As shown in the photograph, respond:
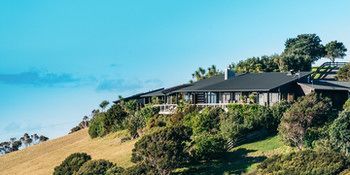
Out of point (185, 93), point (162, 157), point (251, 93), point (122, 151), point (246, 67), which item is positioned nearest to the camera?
point (162, 157)

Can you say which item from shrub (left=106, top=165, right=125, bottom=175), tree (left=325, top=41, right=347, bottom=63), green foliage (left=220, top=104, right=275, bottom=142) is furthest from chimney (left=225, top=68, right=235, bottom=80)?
tree (left=325, top=41, right=347, bottom=63)

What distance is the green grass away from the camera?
53594 mm

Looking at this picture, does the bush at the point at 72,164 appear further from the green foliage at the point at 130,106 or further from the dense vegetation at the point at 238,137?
the green foliage at the point at 130,106

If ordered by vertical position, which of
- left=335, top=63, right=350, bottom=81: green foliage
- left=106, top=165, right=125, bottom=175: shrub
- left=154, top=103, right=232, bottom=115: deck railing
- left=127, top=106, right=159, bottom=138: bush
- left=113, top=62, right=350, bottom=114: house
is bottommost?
left=106, top=165, right=125, bottom=175: shrub

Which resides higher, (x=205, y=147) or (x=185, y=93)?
(x=185, y=93)

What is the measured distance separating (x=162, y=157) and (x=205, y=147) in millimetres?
5088

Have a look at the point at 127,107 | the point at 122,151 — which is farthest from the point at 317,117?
the point at 127,107

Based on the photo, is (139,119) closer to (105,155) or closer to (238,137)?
(105,155)

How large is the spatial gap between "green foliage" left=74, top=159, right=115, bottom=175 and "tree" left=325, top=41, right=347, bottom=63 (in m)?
72.1

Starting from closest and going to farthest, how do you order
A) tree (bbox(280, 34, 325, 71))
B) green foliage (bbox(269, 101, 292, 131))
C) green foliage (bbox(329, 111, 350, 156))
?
1. green foliage (bbox(329, 111, 350, 156))
2. green foliage (bbox(269, 101, 292, 131))
3. tree (bbox(280, 34, 325, 71))

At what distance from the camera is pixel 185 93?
81188 millimetres

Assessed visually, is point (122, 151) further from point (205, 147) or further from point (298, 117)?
point (298, 117)

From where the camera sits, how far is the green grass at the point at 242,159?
5359 cm

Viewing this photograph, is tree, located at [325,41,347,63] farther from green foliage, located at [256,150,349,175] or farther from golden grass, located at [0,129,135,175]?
green foliage, located at [256,150,349,175]
